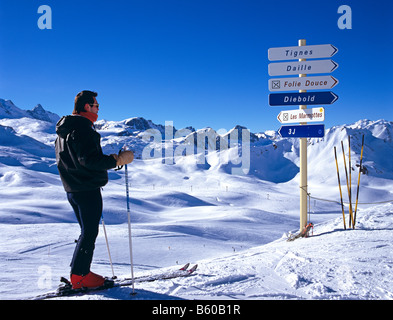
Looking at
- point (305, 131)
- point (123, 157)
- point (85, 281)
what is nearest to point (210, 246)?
point (305, 131)

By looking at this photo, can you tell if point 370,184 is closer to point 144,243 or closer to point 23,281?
point 144,243

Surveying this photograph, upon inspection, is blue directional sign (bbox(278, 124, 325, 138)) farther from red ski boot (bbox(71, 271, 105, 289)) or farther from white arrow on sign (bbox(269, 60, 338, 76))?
red ski boot (bbox(71, 271, 105, 289))

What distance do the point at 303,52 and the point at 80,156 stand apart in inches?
197

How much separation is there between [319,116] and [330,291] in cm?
390

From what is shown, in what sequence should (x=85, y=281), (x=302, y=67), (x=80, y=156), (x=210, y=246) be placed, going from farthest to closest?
(x=210, y=246)
(x=302, y=67)
(x=85, y=281)
(x=80, y=156)

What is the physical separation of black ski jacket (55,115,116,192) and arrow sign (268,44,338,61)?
14.6 ft

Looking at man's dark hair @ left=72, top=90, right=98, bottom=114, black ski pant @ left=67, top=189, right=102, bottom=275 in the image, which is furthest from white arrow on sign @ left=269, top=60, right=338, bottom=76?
black ski pant @ left=67, top=189, right=102, bottom=275

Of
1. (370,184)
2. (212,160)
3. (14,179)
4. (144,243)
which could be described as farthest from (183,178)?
(144,243)

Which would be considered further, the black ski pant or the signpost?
the signpost

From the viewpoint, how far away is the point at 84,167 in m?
2.74

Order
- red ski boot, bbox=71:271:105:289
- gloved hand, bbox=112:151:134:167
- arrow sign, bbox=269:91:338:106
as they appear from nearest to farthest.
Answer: gloved hand, bbox=112:151:134:167
red ski boot, bbox=71:271:105:289
arrow sign, bbox=269:91:338:106

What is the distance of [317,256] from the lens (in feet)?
13.1

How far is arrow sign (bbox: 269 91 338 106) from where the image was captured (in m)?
5.83

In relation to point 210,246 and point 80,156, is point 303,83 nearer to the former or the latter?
point 80,156
